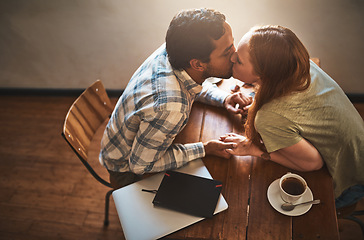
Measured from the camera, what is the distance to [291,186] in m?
1.14

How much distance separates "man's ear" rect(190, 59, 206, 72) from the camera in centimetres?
131

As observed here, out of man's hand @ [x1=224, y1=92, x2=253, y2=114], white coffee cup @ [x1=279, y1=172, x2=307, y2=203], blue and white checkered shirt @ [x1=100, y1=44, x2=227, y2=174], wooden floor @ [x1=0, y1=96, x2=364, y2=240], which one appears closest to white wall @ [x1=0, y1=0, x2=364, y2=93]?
wooden floor @ [x1=0, y1=96, x2=364, y2=240]

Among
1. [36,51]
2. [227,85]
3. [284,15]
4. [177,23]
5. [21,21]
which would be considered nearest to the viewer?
[177,23]

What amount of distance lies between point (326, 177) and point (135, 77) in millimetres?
900

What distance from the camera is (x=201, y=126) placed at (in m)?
1.44

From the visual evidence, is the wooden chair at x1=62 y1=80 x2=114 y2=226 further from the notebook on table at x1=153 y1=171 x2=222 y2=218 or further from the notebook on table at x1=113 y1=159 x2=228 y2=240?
the notebook on table at x1=153 y1=171 x2=222 y2=218

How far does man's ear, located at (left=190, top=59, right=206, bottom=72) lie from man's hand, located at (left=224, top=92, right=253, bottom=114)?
0.22 m

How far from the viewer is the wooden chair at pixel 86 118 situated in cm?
150

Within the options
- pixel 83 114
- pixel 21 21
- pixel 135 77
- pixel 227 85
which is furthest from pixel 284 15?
pixel 21 21

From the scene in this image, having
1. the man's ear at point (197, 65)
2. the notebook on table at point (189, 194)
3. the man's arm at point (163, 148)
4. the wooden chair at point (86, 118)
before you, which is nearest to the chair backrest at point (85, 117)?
the wooden chair at point (86, 118)

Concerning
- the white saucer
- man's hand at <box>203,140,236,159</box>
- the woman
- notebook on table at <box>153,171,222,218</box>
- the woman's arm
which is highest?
the woman

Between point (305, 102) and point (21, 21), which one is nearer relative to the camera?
point (305, 102)

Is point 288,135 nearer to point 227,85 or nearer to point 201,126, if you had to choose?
point 201,126

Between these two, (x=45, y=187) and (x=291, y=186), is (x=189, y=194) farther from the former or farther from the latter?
(x=45, y=187)
